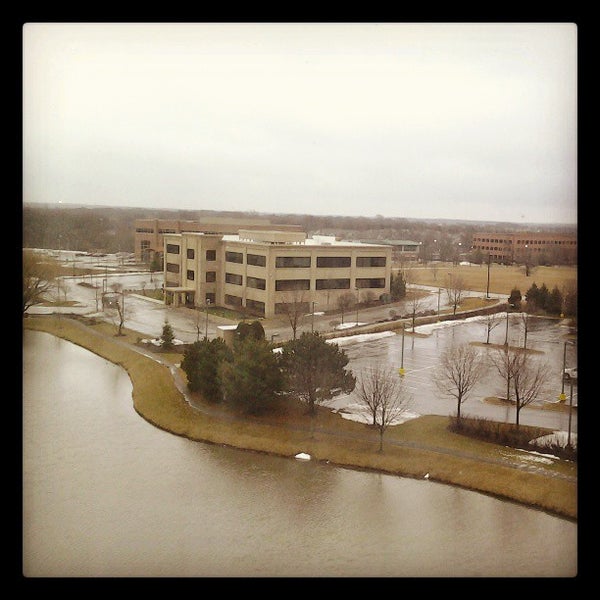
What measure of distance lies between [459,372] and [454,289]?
1125 mm

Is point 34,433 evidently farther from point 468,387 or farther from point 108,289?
point 468,387

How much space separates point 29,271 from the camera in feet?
16.9

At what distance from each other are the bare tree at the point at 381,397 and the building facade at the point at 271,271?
1.04m

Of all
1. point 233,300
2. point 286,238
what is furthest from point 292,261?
point 233,300

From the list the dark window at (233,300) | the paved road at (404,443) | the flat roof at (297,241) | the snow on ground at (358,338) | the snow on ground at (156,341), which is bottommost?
the paved road at (404,443)

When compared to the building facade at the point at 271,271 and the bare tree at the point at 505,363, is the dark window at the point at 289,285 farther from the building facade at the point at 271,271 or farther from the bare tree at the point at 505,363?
the bare tree at the point at 505,363

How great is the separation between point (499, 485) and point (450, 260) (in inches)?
87.0

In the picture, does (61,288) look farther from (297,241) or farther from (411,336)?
(411,336)

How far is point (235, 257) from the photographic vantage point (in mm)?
6230

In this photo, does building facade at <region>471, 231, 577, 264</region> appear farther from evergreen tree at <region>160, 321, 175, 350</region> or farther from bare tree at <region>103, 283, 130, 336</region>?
bare tree at <region>103, 283, 130, 336</region>

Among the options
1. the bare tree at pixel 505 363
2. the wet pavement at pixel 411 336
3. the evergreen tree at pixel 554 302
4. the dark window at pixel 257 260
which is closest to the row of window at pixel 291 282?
the dark window at pixel 257 260

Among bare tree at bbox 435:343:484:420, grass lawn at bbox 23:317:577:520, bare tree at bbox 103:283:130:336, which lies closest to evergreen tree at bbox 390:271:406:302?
bare tree at bbox 435:343:484:420

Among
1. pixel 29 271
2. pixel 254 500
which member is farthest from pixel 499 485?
pixel 29 271

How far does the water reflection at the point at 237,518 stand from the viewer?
373 cm
